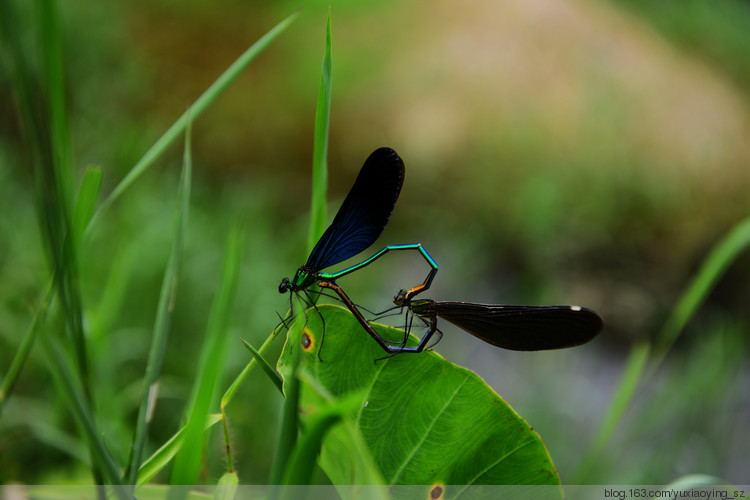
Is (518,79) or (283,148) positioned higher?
(518,79)

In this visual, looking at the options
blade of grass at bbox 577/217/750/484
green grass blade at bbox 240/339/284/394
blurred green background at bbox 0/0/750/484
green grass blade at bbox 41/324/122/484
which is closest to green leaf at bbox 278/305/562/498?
green grass blade at bbox 240/339/284/394

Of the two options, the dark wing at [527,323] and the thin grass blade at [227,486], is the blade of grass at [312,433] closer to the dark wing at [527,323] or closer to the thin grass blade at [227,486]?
the thin grass blade at [227,486]

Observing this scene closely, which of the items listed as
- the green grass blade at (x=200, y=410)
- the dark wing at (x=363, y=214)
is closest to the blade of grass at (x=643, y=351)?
the dark wing at (x=363, y=214)

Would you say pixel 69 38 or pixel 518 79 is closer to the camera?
pixel 69 38

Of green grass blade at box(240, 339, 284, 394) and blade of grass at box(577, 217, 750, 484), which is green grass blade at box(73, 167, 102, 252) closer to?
green grass blade at box(240, 339, 284, 394)

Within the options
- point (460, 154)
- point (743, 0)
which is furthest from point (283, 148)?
point (743, 0)

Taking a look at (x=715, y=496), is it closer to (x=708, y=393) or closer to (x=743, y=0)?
(x=708, y=393)

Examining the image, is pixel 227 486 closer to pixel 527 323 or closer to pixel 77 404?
pixel 77 404
